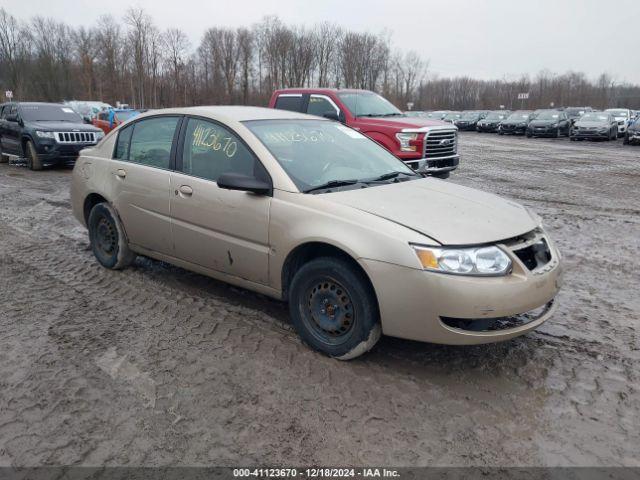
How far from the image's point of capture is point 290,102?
10.9 metres

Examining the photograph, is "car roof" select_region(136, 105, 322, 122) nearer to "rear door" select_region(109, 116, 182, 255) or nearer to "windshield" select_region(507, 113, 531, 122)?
"rear door" select_region(109, 116, 182, 255)

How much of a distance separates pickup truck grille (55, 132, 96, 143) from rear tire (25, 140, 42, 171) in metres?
0.71

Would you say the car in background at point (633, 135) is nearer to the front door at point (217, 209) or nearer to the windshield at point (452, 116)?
the windshield at point (452, 116)

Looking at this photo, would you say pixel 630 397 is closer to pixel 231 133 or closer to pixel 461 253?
pixel 461 253

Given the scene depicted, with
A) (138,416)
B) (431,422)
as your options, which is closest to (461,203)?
(431,422)

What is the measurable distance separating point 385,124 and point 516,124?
27.5 meters

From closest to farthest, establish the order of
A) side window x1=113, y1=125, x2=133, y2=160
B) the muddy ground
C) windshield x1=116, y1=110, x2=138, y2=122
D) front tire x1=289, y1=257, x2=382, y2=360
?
the muddy ground
front tire x1=289, y1=257, x2=382, y2=360
side window x1=113, y1=125, x2=133, y2=160
windshield x1=116, y1=110, x2=138, y2=122

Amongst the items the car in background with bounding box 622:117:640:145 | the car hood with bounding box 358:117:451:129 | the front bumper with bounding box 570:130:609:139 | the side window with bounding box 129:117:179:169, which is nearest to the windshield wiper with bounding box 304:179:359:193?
the side window with bounding box 129:117:179:169

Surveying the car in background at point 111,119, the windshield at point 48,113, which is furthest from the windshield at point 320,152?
the car in background at point 111,119

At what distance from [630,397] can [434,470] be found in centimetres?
151

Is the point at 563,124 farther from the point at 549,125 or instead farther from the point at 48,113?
the point at 48,113

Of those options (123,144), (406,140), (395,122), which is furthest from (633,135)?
(123,144)

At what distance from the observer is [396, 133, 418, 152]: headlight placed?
984cm

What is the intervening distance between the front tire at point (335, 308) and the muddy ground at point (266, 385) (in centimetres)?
15
